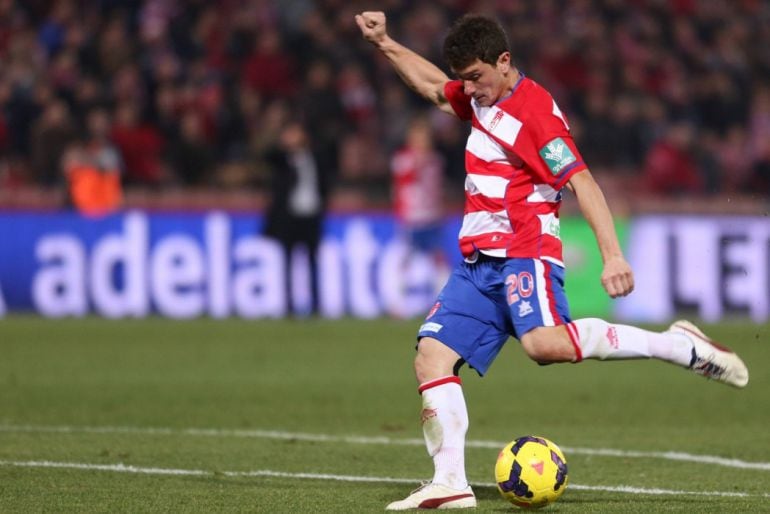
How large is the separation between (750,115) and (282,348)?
9.72 meters

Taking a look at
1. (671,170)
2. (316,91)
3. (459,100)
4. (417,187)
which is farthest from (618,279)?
(671,170)

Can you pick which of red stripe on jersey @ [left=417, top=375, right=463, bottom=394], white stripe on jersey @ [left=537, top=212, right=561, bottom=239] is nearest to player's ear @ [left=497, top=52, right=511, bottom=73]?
white stripe on jersey @ [left=537, top=212, right=561, bottom=239]

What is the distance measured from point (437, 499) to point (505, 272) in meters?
0.99

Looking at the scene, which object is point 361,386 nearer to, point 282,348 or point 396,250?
point 282,348

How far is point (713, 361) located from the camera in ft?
21.6

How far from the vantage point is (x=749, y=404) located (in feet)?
35.6

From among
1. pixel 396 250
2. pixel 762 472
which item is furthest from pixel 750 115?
pixel 762 472

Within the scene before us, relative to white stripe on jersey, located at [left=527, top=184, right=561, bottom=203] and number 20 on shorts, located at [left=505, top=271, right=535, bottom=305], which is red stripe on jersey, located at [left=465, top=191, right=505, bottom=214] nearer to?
white stripe on jersey, located at [left=527, top=184, right=561, bottom=203]

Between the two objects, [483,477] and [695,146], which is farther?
[695,146]

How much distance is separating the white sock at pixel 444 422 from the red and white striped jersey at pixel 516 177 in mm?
A: 598

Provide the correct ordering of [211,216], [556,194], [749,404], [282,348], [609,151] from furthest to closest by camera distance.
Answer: [609,151]
[211,216]
[282,348]
[749,404]
[556,194]

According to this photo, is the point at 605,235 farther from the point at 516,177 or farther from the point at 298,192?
the point at 298,192

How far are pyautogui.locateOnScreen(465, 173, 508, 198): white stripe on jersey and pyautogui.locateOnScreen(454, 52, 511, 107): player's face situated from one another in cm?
32

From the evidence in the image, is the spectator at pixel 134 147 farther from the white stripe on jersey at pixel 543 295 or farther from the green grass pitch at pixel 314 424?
the white stripe on jersey at pixel 543 295
